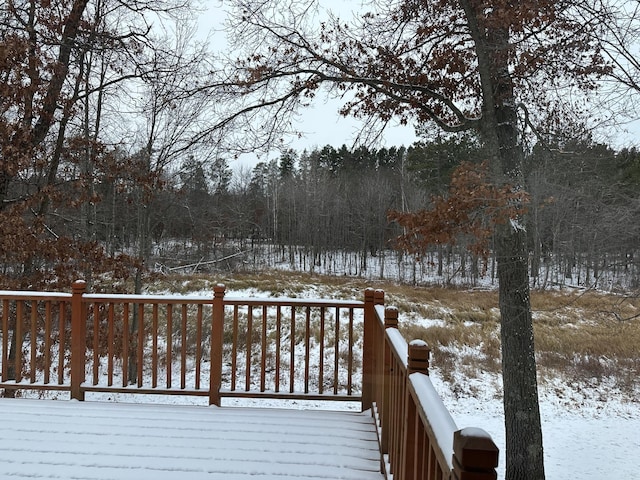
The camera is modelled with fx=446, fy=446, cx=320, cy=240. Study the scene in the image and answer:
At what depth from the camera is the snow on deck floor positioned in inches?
109

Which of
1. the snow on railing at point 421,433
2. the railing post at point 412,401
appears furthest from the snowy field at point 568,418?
the railing post at point 412,401

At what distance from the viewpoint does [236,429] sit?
11.0 feet

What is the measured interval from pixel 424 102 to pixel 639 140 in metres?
2.86

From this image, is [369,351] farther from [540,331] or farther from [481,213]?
[540,331]

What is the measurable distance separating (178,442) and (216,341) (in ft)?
3.18

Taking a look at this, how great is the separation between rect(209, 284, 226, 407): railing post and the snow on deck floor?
0.66ft

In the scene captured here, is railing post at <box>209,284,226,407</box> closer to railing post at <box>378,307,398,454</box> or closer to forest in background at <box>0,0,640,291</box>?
railing post at <box>378,307,398,454</box>

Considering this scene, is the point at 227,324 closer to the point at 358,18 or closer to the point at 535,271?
the point at 535,271

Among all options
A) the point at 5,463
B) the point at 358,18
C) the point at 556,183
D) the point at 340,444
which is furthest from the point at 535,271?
the point at 5,463

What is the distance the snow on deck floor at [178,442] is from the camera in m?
2.77

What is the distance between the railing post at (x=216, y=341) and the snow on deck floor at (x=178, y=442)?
0.20 m

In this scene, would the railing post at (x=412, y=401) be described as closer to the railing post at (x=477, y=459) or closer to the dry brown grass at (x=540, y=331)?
the railing post at (x=477, y=459)

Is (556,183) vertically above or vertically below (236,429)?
above

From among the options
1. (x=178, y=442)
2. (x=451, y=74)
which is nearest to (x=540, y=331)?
(x=451, y=74)
